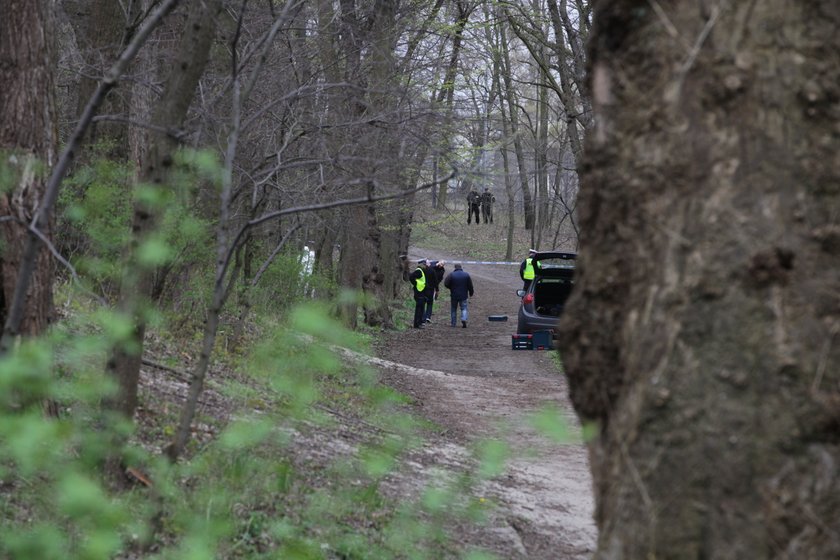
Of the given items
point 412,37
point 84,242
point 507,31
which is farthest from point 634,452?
point 507,31

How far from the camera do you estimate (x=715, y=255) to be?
2.22 metres

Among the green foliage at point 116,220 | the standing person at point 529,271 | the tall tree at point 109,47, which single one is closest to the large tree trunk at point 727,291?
the green foliage at point 116,220

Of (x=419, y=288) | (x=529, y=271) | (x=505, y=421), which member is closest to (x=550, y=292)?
(x=529, y=271)

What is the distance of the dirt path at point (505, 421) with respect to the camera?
677 centimetres

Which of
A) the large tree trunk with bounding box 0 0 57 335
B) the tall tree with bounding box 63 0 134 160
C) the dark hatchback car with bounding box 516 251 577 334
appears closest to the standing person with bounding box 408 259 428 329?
the dark hatchback car with bounding box 516 251 577 334

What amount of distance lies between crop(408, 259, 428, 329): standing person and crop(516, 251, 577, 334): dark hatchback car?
3.69m

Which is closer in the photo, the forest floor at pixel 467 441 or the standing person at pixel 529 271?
the forest floor at pixel 467 441

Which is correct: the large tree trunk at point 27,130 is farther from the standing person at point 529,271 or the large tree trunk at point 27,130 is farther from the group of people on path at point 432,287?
the group of people on path at point 432,287

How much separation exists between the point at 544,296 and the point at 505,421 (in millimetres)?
17285

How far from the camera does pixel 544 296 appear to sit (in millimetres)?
21312

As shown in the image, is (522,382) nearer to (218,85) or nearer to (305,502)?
(218,85)

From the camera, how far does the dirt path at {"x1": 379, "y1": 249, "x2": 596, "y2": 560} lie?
6770 mm

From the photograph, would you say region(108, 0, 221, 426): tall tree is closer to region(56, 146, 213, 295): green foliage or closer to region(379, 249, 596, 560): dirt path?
region(56, 146, 213, 295): green foliage

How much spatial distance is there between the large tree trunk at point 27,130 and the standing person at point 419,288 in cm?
1841
